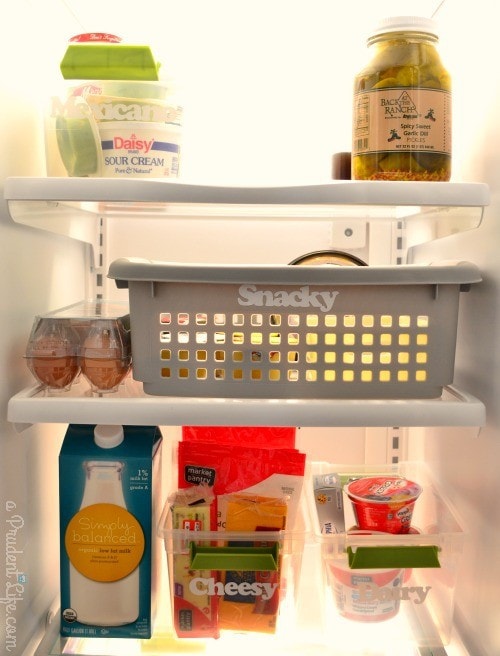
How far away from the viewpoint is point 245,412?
0.92 m

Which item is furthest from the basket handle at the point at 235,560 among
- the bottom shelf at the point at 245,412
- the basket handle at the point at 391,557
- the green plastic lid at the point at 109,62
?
the green plastic lid at the point at 109,62

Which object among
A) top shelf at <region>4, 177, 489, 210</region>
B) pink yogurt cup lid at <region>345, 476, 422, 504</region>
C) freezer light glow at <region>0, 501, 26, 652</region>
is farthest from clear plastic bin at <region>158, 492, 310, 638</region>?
top shelf at <region>4, 177, 489, 210</region>

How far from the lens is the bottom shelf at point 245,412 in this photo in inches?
36.3

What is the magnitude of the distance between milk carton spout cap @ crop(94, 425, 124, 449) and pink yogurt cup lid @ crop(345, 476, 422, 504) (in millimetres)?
351

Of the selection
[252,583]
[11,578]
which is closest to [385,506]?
[252,583]

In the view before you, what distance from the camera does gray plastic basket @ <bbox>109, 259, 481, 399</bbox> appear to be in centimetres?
95

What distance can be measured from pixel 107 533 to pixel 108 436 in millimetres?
142

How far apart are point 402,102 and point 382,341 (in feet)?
1.03

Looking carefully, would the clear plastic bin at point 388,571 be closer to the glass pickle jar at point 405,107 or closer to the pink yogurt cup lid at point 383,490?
the pink yogurt cup lid at point 383,490

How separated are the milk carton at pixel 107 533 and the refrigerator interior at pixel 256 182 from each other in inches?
2.4

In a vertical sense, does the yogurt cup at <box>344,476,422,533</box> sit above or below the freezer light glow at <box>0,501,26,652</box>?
above

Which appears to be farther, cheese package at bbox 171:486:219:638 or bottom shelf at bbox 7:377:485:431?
cheese package at bbox 171:486:219:638

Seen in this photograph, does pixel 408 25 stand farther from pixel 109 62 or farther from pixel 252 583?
pixel 252 583

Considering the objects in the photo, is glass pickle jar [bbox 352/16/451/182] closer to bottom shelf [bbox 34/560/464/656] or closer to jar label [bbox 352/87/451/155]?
jar label [bbox 352/87/451/155]
